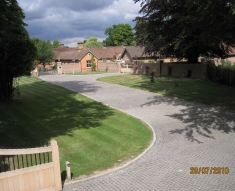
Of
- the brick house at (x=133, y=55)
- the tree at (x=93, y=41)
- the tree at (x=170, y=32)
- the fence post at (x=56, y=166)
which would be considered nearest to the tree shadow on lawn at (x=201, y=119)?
the fence post at (x=56, y=166)

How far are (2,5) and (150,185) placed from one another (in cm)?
789

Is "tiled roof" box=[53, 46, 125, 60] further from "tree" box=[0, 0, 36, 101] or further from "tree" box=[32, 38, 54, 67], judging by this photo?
"tree" box=[0, 0, 36, 101]

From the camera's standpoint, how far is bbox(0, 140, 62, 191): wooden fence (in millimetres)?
5008

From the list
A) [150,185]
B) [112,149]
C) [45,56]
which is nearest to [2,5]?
[112,149]

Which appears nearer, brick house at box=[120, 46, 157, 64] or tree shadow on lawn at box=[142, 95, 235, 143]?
tree shadow on lawn at box=[142, 95, 235, 143]

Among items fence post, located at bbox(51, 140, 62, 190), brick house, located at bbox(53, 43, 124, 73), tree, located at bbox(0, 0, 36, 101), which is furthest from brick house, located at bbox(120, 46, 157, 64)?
fence post, located at bbox(51, 140, 62, 190)

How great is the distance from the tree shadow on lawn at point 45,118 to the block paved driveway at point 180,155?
2566 millimetres

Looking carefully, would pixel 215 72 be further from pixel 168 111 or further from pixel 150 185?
pixel 150 185

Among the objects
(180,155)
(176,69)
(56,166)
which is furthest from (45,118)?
(176,69)

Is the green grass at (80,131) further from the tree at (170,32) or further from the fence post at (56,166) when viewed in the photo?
the tree at (170,32)

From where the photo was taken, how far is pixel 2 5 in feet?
28.7

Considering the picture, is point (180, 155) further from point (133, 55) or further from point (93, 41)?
point (93, 41)

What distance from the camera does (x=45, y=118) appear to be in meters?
12.3

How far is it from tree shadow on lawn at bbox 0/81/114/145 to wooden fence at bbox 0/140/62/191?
3.48 m
